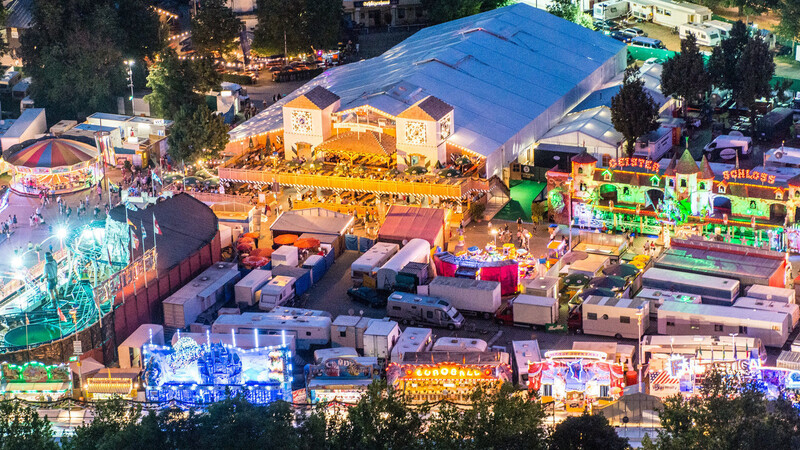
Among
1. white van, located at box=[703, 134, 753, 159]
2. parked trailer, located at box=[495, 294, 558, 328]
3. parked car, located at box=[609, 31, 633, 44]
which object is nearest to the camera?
parked trailer, located at box=[495, 294, 558, 328]

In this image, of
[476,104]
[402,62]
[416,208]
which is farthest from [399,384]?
[402,62]

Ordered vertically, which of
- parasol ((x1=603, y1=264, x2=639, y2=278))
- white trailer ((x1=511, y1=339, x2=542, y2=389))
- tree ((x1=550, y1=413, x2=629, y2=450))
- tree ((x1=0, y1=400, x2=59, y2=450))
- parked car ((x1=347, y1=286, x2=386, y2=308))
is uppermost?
tree ((x1=550, y1=413, x2=629, y2=450))

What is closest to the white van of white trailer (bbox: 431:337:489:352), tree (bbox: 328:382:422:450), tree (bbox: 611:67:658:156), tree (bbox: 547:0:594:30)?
tree (bbox: 611:67:658:156)

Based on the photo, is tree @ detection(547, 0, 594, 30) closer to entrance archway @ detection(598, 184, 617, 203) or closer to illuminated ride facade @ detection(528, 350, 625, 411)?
entrance archway @ detection(598, 184, 617, 203)

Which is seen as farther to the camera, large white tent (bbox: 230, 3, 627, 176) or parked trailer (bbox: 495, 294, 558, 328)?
large white tent (bbox: 230, 3, 627, 176)

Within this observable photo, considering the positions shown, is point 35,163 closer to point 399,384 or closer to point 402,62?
point 402,62

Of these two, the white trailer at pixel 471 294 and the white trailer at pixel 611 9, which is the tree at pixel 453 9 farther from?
the white trailer at pixel 471 294

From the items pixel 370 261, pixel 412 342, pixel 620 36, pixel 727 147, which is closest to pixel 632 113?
pixel 727 147
